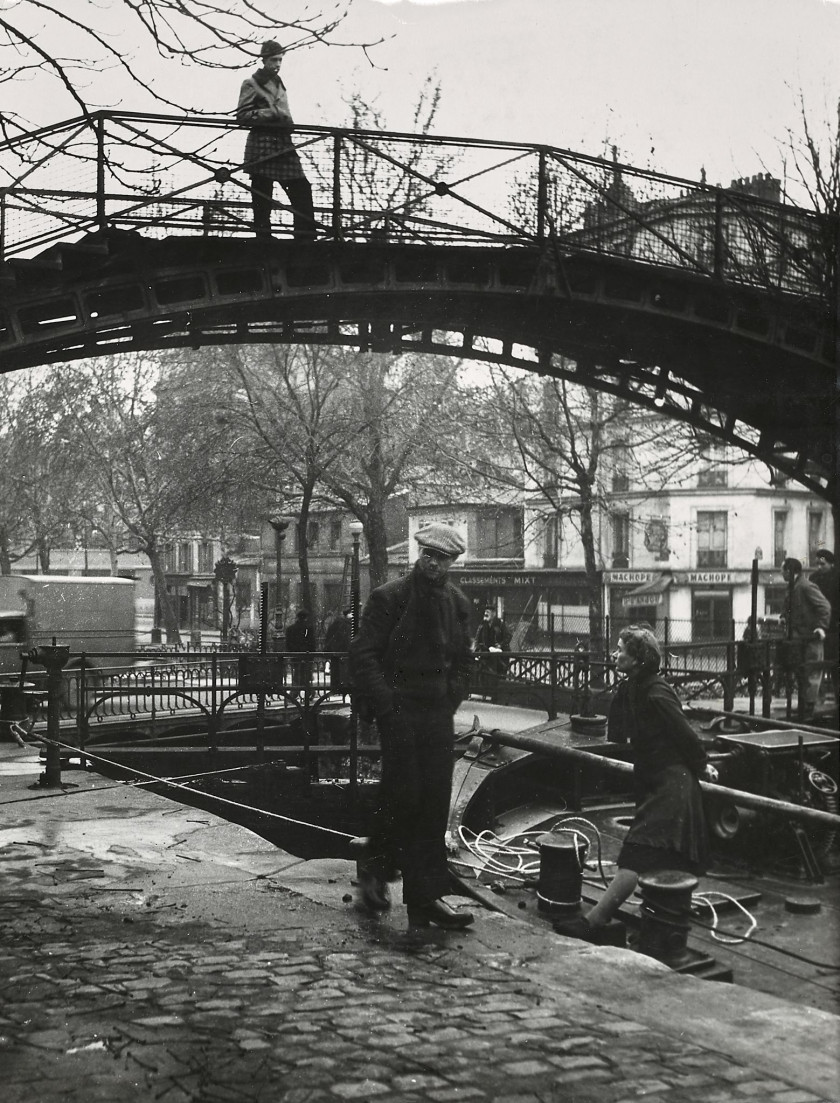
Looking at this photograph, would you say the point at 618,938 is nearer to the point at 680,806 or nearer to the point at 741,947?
the point at 680,806

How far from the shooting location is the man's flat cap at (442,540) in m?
4.86

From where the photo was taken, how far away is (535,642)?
3562cm

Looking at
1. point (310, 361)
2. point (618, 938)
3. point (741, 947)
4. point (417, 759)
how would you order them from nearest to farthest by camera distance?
point (417, 759) → point (618, 938) → point (741, 947) → point (310, 361)

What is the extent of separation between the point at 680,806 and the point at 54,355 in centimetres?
922

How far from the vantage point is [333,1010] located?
3.80 m

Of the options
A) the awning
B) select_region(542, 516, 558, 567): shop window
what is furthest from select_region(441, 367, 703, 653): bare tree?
select_region(542, 516, 558, 567): shop window

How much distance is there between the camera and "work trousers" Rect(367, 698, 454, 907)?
4.82m

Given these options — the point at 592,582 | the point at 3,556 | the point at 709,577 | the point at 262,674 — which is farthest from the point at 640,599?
the point at 262,674

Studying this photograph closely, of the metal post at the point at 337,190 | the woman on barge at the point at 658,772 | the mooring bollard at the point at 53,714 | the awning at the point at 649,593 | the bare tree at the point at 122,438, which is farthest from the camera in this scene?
the awning at the point at 649,593

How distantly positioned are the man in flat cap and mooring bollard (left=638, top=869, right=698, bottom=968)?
1.33 meters

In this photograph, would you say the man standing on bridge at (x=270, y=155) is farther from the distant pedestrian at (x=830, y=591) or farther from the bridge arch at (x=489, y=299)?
the distant pedestrian at (x=830, y=591)

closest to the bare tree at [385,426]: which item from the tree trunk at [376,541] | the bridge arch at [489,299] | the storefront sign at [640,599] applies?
the tree trunk at [376,541]

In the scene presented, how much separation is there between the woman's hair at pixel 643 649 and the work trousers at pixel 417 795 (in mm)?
1985

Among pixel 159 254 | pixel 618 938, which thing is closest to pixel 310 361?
pixel 159 254
